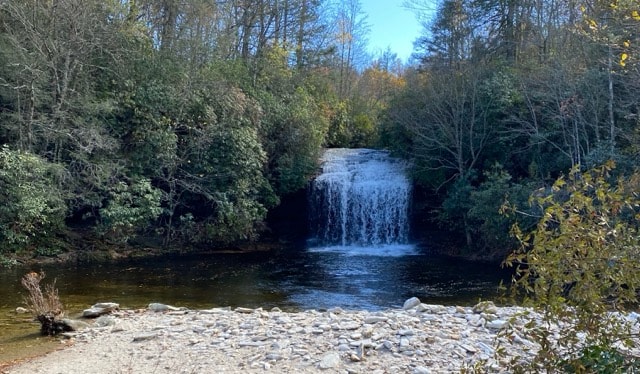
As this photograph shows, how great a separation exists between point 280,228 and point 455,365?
15.6m

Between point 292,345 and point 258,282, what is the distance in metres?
6.99

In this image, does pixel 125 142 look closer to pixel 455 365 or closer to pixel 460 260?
pixel 460 260

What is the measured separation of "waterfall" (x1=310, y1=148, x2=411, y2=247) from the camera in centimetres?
1980

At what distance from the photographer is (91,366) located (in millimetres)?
6332

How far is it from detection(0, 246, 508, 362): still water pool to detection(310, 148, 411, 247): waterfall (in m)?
1.83

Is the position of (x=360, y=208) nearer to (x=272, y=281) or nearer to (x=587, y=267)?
(x=272, y=281)

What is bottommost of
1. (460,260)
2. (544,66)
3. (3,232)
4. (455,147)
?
(460,260)

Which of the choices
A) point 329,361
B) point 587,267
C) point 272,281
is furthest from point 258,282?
point 587,267

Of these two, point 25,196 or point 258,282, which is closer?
point 258,282

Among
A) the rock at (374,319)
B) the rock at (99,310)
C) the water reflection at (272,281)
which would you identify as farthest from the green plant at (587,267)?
the rock at (99,310)

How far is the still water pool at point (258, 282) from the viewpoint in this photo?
427 inches

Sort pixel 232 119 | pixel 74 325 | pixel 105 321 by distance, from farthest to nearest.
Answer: pixel 232 119, pixel 105 321, pixel 74 325

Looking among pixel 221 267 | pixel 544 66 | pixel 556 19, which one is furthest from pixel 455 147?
pixel 221 267

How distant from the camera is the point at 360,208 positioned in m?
20.0
